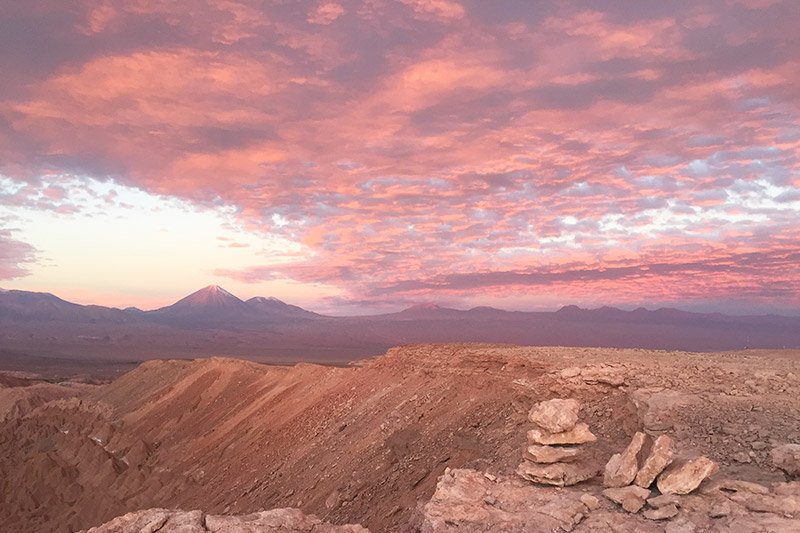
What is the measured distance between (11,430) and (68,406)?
4.38m

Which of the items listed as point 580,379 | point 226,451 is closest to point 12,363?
point 226,451

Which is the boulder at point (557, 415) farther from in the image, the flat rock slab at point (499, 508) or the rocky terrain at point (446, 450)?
the flat rock slab at point (499, 508)

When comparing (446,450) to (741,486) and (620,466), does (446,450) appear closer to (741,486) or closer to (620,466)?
(620,466)

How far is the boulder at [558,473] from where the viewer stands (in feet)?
29.4

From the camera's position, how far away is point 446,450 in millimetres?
14305

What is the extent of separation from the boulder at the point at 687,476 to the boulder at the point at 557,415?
6.09ft

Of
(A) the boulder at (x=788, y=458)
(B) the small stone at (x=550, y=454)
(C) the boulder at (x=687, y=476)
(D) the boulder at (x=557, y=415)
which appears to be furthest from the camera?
(D) the boulder at (x=557, y=415)

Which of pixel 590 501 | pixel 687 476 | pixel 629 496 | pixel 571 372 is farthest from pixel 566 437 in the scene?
pixel 571 372

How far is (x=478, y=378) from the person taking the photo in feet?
59.5

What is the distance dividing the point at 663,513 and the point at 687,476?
0.76m

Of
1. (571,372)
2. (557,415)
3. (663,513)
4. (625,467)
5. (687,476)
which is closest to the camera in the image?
(663,513)

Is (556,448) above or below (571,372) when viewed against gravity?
below

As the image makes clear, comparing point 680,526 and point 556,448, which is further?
point 556,448

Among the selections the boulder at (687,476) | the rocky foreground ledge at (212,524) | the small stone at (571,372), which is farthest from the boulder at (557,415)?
the small stone at (571,372)
